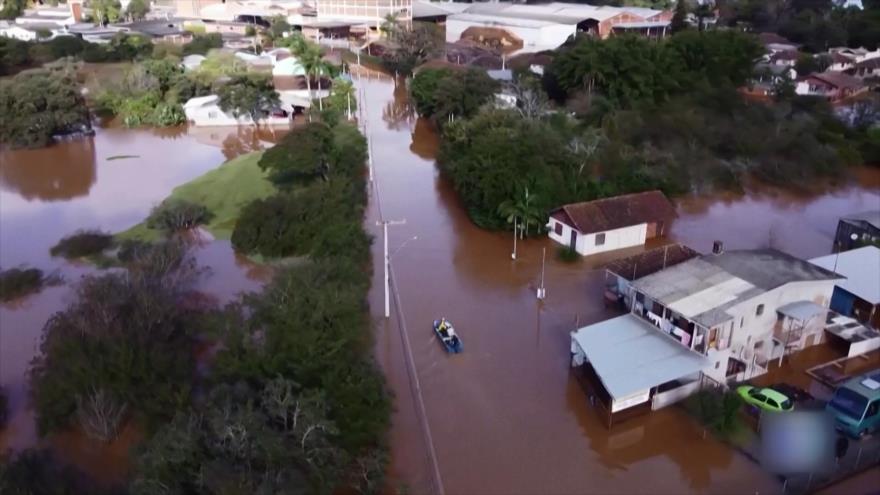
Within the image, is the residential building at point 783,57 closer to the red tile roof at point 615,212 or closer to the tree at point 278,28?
the red tile roof at point 615,212

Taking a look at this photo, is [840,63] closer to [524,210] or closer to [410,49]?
[410,49]

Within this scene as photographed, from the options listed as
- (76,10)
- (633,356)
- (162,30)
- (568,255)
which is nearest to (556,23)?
(162,30)

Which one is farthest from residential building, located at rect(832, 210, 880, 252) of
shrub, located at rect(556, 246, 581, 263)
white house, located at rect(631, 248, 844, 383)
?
shrub, located at rect(556, 246, 581, 263)

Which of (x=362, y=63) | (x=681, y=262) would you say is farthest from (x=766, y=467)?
(x=362, y=63)

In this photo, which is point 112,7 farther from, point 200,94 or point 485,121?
point 485,121

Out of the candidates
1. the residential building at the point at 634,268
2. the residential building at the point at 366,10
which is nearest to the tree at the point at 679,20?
the residential building at the point at 366,10

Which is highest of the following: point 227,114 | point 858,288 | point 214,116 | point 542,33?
point 542,33

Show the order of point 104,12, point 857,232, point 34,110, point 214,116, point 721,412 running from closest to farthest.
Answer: point 721,412 → point 857,232 → point 34,110 → point 214,116 → point 104,12
